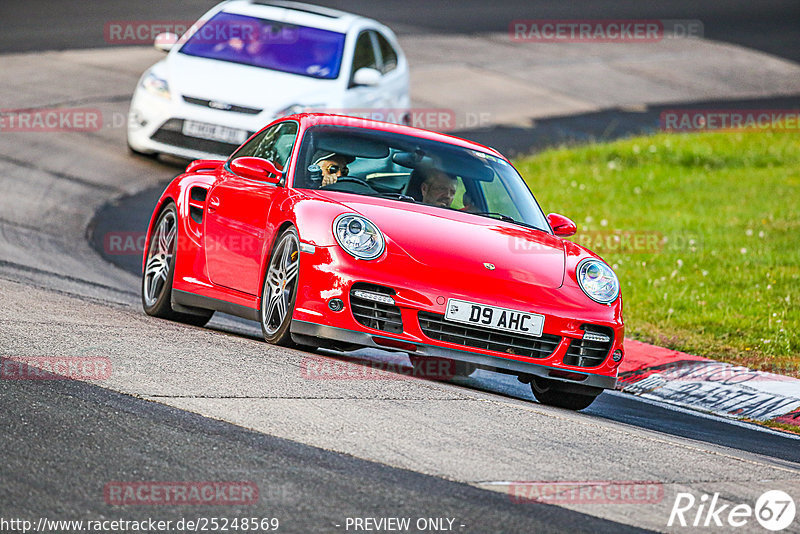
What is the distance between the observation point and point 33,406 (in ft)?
19.5

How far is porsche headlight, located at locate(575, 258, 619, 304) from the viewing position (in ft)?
26.0

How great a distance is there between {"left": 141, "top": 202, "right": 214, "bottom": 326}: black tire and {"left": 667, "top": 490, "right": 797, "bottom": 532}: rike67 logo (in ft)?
14.4

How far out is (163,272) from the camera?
30.9 ft

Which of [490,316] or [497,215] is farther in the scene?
[497,215]

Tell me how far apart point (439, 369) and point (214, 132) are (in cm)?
669

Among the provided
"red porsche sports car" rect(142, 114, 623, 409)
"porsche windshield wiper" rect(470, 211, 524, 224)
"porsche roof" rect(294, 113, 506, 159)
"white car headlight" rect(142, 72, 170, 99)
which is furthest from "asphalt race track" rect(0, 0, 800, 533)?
"white car headlight" rect(142, 72, 170, 99)

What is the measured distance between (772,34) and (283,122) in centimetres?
2625

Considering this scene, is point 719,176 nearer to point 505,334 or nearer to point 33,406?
point 505,334

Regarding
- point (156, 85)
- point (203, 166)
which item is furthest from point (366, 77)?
point (203, 166)

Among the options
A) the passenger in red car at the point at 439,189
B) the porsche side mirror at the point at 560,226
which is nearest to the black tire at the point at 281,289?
the passenger in red car at the point at 439,189

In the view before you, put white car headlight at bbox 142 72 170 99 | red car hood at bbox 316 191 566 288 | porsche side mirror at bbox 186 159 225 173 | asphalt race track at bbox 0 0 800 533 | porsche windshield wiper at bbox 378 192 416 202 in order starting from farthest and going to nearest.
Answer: white car headlight at bbox 142 72 170 99
porsche side mirror at bbox 186 159 225 173
porsche windshield wiper at bbox 378 192 416 202
red car hood at bbox 316 191 566 288
asphalt race track at bbox 0 0 800 533

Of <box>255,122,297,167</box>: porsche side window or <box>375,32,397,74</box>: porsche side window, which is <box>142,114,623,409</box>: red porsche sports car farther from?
<box>375,32,397,74</box>: porsche side window

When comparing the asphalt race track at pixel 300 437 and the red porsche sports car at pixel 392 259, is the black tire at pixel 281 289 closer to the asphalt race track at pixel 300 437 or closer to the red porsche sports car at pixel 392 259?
the red porsche sports car at pixel 392 259

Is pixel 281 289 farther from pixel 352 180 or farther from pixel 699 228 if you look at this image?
pixel 699 228
